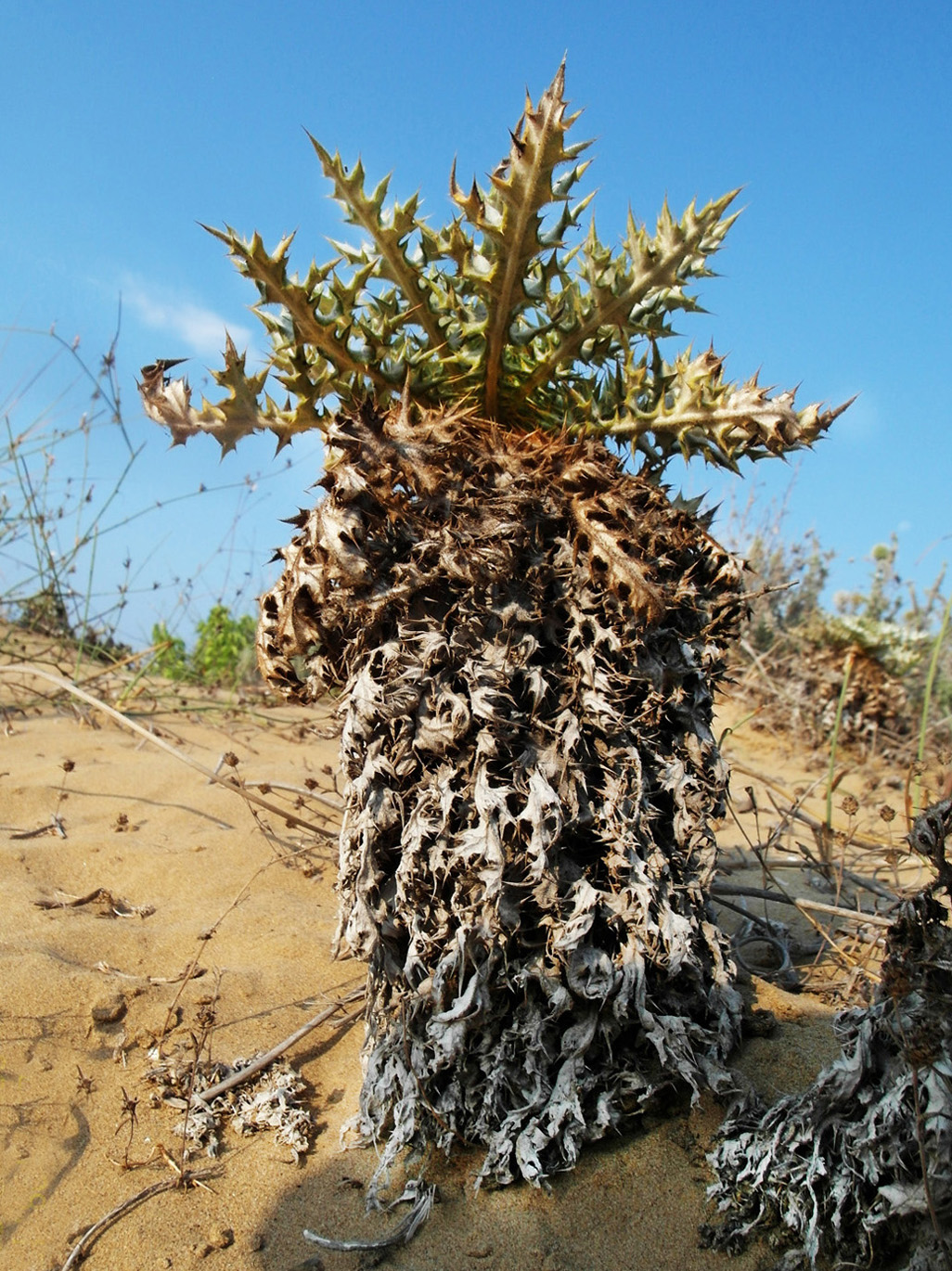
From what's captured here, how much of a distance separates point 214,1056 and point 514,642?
1.38 meters

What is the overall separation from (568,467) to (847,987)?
1672mm

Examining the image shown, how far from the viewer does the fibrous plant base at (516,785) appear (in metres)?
1.85

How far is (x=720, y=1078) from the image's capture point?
1.89 metres

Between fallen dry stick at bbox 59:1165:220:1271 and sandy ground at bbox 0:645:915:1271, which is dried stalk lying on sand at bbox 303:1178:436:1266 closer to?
sandy ground at bbox 0:645:915:1271

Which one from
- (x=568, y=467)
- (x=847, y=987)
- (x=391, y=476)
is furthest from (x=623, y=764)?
(x=847, y=987)

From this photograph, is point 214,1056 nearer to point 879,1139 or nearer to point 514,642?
point 514,642

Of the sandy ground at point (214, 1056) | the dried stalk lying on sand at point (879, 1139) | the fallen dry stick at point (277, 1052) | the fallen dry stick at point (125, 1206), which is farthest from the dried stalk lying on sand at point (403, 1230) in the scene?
the dried stalk lying on sand at point (879, 1139)

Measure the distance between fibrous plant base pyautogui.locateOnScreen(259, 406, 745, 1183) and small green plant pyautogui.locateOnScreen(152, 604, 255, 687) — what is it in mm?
4797

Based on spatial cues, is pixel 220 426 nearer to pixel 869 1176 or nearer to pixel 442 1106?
pixel 442 1106

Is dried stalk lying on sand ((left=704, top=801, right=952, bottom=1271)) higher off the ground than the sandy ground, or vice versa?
dried stalk lying on sand ((left=704, top=801, right=952, bottom=1271))

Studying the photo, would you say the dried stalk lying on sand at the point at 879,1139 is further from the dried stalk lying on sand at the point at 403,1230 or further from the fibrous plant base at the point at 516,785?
the dried stalk lying on sand at the point at 403,1230

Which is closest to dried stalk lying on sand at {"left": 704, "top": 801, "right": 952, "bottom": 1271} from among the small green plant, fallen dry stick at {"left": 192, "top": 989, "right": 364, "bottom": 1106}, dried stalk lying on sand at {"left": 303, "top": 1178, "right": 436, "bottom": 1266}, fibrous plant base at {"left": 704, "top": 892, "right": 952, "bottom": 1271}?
fibrous plant base at {"left": 704, "top": 892, "right": 952, "bottom": 1271}

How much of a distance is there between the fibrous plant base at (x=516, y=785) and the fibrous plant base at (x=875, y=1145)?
0.72 ft

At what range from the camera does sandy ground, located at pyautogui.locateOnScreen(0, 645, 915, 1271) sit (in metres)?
1.76
